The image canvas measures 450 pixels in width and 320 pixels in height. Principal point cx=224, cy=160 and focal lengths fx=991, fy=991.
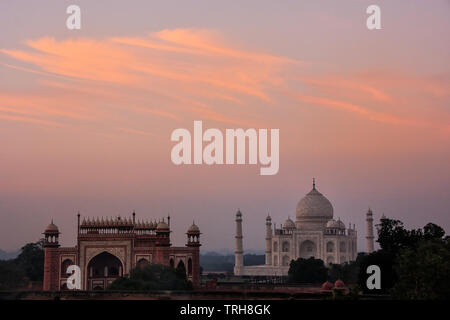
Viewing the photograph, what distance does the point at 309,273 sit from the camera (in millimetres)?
87000

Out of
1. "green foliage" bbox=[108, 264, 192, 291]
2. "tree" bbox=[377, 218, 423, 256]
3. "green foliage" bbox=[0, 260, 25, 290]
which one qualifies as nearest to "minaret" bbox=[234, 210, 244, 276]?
"tree" bbox=[377, 218, 423, 256]

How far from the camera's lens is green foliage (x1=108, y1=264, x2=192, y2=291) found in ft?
179

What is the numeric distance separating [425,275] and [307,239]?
6419 cm

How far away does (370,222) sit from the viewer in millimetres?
110688

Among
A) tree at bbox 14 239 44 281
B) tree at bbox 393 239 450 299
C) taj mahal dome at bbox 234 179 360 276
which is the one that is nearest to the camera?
tree at bbox 393 239 450 299

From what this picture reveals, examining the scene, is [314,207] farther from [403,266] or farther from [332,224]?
[403,266]

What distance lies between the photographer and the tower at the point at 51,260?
68.0 meters

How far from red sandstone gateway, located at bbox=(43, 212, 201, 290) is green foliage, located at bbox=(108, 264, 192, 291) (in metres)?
5.06

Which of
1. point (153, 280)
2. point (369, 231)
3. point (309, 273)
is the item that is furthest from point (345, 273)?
point (153, 280)

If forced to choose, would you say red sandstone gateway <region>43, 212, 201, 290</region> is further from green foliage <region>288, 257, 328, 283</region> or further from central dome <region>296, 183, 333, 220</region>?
central dome <region>296, 183, 333, 220</region>

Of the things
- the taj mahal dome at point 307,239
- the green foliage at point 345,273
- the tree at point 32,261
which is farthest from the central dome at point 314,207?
the tree at point 32,261

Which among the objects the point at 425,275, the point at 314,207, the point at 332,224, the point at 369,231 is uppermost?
the point at 314,207
